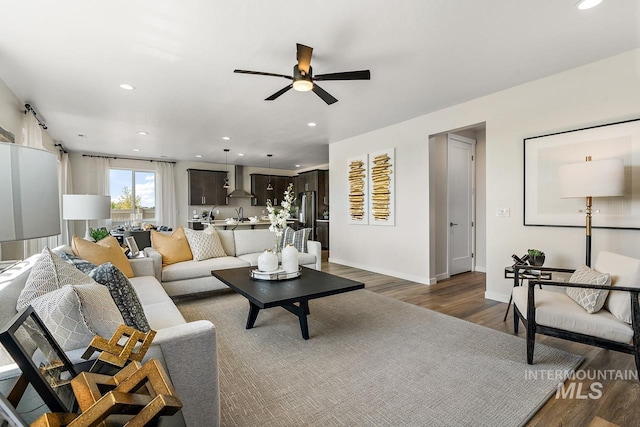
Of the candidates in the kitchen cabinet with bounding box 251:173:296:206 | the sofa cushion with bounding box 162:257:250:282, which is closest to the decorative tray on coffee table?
the sofa cushion with bounding box 162:257:250:282

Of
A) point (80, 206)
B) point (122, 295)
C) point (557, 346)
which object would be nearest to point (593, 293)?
point (557, 346)

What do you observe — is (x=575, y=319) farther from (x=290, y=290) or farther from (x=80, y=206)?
(x=80, y=206)

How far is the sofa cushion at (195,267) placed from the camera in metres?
3.58

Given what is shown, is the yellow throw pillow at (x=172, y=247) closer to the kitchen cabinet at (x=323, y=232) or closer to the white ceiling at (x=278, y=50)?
the white ceiling at (x=278, y=50)

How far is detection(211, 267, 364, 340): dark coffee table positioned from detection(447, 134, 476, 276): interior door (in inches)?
118

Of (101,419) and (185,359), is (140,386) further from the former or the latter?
(185,359)

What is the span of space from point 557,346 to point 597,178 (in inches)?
56.5

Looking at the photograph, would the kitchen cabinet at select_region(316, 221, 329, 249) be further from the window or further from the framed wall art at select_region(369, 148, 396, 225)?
the window

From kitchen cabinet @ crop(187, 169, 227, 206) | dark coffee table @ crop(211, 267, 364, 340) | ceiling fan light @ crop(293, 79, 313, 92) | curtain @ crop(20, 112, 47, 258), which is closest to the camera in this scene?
dark coffee table @ crop(211, 267, 364, 340)

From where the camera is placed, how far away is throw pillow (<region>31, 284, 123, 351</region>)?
1132mm

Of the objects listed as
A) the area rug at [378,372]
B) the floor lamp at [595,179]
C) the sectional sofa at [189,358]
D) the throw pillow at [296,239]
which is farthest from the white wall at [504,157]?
the sectional sofa at [189,358]

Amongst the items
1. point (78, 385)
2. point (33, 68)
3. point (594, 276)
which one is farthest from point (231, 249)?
point (594, 276)

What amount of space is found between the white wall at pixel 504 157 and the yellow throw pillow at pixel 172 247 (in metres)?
3.10

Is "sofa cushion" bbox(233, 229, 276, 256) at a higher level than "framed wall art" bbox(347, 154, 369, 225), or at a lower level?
lower
